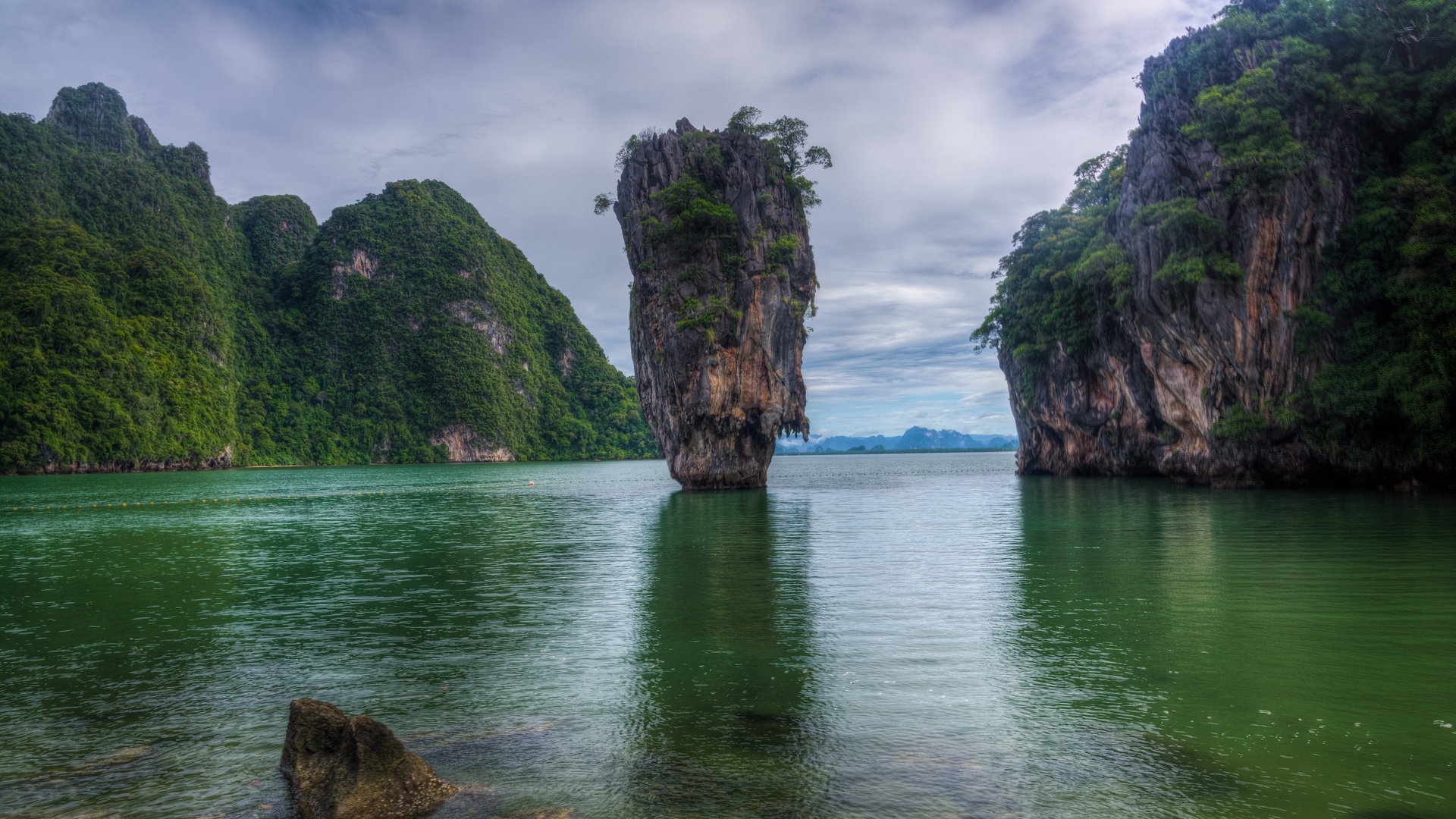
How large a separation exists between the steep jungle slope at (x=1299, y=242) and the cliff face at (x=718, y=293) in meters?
16.6

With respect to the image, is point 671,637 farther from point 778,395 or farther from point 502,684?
point 778,395

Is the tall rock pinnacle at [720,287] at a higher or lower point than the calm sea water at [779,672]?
higher

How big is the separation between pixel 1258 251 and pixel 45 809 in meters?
38.6

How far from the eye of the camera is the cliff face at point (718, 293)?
42062mm

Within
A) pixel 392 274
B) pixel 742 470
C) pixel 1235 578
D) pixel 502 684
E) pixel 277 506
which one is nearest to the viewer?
pixel 502 684

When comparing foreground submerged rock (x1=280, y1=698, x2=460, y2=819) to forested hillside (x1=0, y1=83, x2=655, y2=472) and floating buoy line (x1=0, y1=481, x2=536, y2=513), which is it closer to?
floating buoy line (x1=0, y1=481, x2=536, y2=513)

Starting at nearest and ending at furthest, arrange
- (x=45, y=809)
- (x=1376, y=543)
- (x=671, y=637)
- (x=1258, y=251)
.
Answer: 1. (x=45, y=809)
2. (x=671, y=637)
3. (x=1376, y=543)
4. (x=1258, y=251)

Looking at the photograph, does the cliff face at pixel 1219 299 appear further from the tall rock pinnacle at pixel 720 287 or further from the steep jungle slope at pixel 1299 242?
the tall rock pinnacle at pixel 720 287

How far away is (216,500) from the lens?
41594 millimetres

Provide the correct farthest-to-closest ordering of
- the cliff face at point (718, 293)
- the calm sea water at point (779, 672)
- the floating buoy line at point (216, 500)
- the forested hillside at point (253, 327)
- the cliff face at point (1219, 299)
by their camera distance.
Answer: the forested hillside at point (253, 327), the cliff face at point (718, 293), the floating buoy line at point (216, 500), the cliff face at point (1219, 299), the calm sea water at point (779, 672)

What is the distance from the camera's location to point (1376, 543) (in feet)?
57.7

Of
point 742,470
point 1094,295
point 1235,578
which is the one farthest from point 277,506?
point 1094,295

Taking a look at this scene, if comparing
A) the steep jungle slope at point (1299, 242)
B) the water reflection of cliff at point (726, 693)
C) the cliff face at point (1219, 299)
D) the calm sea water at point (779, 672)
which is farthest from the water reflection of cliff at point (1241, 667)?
the cliff face at point (1219, 299)

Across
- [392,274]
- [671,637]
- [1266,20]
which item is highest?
[392,274]
